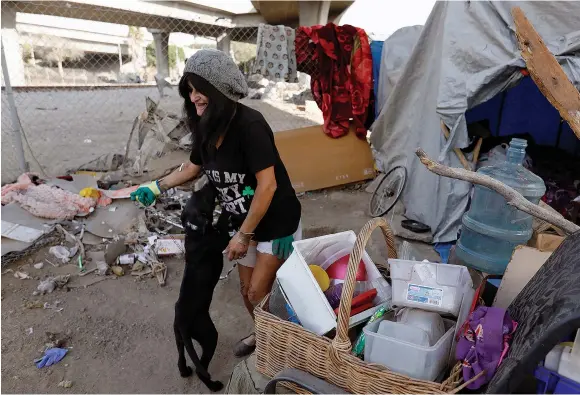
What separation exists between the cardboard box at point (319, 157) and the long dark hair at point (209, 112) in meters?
3.82

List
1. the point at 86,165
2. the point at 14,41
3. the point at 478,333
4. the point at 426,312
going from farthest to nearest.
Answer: the point at 14,41, the point at 86,165, the point at 426,312, the point at 478,333

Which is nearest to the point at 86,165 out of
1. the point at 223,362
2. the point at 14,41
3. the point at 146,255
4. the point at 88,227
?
the point at 88,227

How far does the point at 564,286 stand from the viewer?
3.43 ft

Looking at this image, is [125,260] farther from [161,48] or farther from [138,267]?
[161,48]

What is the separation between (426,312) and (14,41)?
1407cm

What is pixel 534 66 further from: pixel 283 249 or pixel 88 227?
pixel 88 227

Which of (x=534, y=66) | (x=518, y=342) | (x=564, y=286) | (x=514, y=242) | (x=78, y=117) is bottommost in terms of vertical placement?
(x=78, y=117)

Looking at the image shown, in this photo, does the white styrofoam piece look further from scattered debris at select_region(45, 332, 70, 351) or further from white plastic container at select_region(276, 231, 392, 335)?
white plastic container at select_region(276, 231, 392, 335)

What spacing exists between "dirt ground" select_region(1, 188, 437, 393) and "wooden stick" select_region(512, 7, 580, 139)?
234 centimetres

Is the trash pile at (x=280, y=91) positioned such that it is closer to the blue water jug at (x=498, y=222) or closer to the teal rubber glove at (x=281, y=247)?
the blue water jug at (x=498, y=222)

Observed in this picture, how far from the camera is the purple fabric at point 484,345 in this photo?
1.11 m

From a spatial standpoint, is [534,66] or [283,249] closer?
[534,66]

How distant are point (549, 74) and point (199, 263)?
2.09 metres

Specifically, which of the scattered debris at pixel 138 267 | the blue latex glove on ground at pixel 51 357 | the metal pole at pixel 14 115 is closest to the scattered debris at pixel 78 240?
the scattered debris at pixel 138 267
